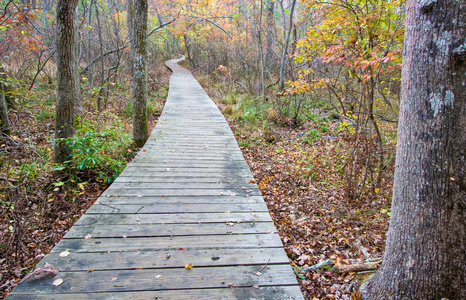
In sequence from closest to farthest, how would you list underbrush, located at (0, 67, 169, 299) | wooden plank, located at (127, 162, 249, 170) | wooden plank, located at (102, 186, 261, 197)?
underbrush, located at (0, 67, 169, 299), wooden plank, located at (102, 186, 261, 197), wooden plank, located at (127, 162, 249, 170)

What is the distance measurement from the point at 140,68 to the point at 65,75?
78.8 inches

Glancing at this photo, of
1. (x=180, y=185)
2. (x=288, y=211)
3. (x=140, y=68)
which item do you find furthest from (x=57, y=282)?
(x=140, y=68)

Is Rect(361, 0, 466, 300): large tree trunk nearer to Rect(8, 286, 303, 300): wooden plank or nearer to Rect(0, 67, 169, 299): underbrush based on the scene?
Rect(8, 286, 303, 300): wooden plank

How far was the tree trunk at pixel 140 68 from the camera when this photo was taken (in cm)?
579

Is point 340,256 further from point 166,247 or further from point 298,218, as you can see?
point 166,247

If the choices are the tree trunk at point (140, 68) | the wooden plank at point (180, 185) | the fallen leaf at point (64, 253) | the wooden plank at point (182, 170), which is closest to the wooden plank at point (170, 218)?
the fallen leaf at point (64, 253)

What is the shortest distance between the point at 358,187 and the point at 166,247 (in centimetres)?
356

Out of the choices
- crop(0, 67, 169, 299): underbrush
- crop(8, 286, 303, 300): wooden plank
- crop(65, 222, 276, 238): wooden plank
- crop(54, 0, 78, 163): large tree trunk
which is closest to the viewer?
crop(8, 286, 303, 300): wooden plank

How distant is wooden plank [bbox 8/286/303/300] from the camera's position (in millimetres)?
2064

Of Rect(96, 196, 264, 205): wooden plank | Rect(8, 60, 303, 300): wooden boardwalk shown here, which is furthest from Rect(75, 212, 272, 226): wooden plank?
Rect(96, 196, 264, 205): wooden plank

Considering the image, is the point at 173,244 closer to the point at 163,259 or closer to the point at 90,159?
the point at 163,259

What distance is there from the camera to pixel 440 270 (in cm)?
168

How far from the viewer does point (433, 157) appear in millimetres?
1686

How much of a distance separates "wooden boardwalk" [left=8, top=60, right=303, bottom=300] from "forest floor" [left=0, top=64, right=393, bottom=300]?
2.26ft
